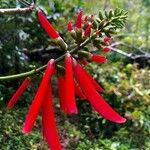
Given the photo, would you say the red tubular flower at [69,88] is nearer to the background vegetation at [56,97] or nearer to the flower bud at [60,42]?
the flower bud at [60,42]

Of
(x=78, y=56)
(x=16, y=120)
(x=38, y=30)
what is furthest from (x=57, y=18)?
(x=78, y=56)

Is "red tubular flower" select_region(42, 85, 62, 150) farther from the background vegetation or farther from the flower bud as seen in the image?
the background vegetation

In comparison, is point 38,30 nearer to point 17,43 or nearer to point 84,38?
point 17,43

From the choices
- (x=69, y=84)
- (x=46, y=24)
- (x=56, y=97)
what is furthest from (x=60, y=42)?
(x=56, y=97)

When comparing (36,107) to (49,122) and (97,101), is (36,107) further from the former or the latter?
(97,101)

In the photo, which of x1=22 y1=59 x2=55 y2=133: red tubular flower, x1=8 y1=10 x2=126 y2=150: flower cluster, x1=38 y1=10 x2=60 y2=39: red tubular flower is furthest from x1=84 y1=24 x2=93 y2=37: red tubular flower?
x1=22 y1=59 x2=55 y2=133: red tubular flower
